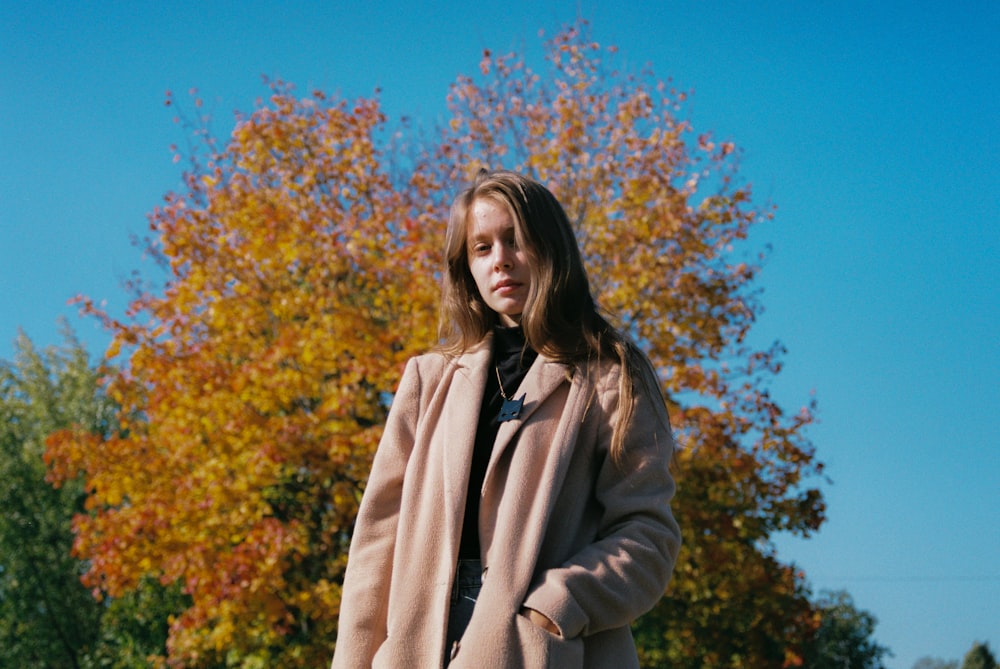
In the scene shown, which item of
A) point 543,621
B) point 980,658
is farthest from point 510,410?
point 980,658

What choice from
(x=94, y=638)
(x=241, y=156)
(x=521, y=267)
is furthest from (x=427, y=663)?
(x=94, y=638)

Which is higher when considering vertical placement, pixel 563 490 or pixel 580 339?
pixel 580 339

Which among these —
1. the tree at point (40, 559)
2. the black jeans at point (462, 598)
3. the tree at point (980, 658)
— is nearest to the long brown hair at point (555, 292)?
the black jeans at point (462, 598)

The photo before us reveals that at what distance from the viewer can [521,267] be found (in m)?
3.03

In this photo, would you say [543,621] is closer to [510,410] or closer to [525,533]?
[525,533]

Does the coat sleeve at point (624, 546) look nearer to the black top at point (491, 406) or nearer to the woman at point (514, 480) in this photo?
the woman at point (514, 480)

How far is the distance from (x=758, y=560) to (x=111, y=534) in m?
7.57

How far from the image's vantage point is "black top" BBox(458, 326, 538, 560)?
2.82 metres

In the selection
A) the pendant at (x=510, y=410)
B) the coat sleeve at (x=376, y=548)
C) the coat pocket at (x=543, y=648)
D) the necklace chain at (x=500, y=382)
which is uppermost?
the necklace chain at (x=500, y=382)

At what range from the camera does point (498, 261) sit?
9.93ft

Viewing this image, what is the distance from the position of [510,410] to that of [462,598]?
516 mm

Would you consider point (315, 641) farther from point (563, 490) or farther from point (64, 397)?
point (64, 397)

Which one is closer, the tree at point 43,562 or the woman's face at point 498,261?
the woman's face at point 498,261

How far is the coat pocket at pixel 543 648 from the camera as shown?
8.23 ft
